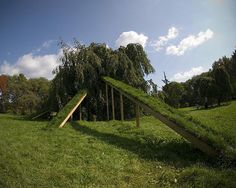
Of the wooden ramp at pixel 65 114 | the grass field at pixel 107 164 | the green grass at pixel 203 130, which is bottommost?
the grass field at pixel 107 164

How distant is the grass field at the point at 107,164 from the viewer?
216 inches

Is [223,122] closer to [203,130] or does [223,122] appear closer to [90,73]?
[203,130]

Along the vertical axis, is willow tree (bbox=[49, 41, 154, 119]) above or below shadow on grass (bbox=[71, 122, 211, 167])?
above

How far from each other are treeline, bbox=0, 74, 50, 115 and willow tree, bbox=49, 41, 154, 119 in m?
27.0

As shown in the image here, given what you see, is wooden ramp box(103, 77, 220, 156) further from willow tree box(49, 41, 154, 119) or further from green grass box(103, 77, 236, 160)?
willow tree box(49, 41, 154, 119)

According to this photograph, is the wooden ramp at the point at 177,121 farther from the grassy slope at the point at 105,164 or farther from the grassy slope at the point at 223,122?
the grassy slope at the point at 223,122

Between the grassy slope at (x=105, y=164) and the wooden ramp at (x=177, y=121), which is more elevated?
the wooden ramp at (x=177, y=121)

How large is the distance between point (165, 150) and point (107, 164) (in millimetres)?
2234

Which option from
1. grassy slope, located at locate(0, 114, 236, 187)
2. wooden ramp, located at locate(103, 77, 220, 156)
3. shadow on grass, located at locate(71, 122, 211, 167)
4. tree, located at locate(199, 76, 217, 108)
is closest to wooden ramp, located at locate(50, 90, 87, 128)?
grassy slope, located at locate(0, 114, 236, 187)

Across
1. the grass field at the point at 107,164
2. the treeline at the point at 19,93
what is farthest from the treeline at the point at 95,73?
the treeline at the point at 19,93

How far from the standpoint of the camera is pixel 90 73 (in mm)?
18656

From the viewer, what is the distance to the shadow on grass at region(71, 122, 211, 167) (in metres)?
7.10

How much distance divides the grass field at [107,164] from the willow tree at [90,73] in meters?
9.20

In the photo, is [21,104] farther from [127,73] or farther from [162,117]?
[162,117]
